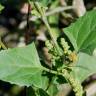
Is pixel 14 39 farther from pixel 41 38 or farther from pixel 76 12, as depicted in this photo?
pixel 76 12

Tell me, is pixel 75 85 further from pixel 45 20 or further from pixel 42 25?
pixel 42 25

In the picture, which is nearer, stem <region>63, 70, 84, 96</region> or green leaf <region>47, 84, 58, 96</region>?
stem <region>63, 70, 84, 96</region>

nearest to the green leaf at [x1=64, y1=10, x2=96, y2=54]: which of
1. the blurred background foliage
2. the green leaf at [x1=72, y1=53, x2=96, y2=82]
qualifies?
the green leaf at [x1=72, y1=53, x2=96, y2=82]

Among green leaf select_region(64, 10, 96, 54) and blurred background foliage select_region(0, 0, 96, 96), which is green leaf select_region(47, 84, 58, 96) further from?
blurred background foliage select_region(0, 0, 96, 96)

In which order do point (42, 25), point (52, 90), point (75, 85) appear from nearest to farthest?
point (75, 85), point (52, 90), point (42, 25)

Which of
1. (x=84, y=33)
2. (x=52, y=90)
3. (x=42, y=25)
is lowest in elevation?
(x=42, y=25)

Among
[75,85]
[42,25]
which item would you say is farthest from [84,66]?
[42,25]

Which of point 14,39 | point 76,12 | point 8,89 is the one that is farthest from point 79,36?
point 8,89
